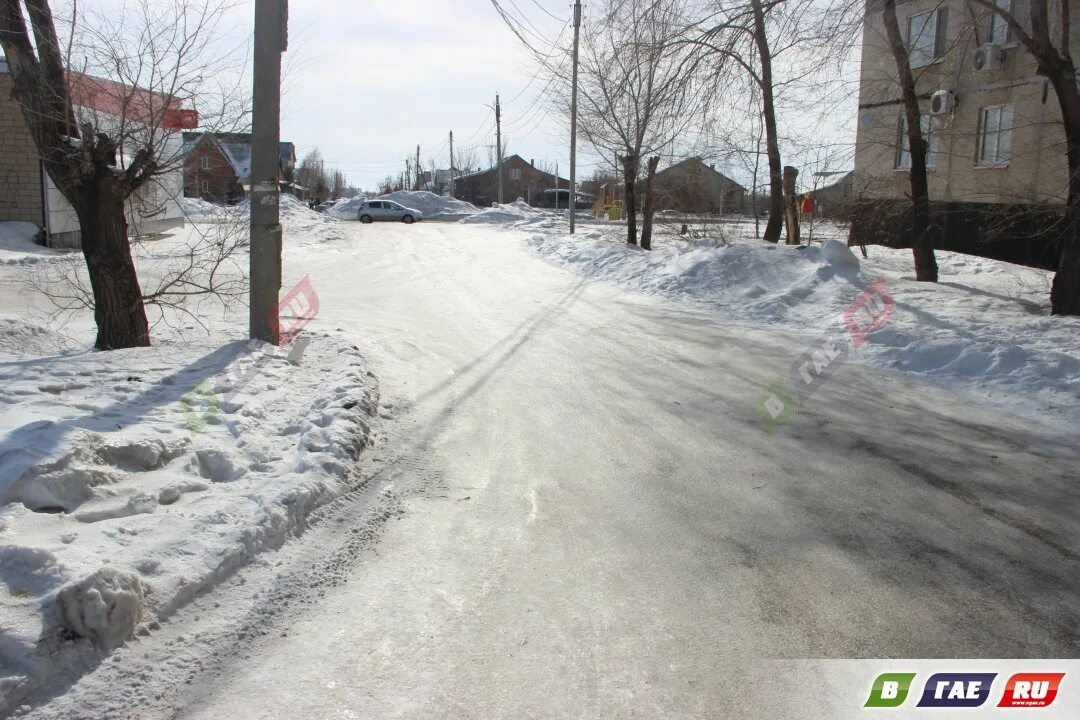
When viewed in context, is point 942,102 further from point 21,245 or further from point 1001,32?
point 21,245

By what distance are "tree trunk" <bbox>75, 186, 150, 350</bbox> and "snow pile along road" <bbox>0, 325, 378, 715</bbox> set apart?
785 millimetres

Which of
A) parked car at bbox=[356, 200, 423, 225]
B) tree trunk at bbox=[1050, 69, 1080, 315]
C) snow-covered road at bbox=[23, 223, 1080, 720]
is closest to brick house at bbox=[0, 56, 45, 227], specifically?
snow-covered road at bbox=[23, 223, 1080, 720]

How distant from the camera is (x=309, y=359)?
7645mm

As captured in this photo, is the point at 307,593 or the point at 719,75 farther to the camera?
the point at 719,75

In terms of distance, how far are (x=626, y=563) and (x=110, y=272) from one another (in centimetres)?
599

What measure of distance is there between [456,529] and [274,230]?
4.37 metres

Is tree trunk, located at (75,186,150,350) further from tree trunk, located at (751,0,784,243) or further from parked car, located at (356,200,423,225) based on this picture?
parked car, located at (356,200,423,225)

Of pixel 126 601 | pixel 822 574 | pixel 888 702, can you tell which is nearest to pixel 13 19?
pixel 126 601

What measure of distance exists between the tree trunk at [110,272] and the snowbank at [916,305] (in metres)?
7.99

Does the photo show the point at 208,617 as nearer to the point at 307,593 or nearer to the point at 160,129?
the point at 307,593

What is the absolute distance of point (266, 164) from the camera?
748cm

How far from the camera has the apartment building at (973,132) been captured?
18375mm

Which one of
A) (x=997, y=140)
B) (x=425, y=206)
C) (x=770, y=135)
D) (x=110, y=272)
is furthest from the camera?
(x=425, y=206)

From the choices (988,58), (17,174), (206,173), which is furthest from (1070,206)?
(17,174)
